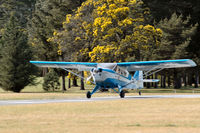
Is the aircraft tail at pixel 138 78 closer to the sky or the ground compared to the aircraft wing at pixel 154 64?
closer to the ground

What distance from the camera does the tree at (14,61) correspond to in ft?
171

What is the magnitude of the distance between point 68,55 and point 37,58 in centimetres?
1042

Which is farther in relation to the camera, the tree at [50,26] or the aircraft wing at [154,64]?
the tree at [50,26]

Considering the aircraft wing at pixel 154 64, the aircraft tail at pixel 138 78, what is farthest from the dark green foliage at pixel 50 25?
the aircraft wing at pixel 154 64

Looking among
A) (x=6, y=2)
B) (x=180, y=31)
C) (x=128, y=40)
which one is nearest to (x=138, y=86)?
(x=128, y=40)

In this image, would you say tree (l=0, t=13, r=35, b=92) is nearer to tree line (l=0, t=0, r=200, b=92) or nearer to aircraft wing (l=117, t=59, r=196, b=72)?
tree line (l=0, t=0, r=200, b=92)

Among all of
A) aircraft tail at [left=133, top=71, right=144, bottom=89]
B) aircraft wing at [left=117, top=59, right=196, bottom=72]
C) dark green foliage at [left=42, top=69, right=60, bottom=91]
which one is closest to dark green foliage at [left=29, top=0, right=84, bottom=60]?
dark green foliage at [left=42, top=69, right=60, bottom=91]

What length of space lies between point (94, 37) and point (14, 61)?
11.0 m

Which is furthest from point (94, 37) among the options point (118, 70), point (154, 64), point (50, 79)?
point (118, 70)

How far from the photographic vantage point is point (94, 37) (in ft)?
182

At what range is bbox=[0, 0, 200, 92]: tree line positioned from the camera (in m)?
51.9

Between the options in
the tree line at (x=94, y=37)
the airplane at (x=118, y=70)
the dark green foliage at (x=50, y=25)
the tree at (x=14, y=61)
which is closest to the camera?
the airplane at (x=118, y=70)

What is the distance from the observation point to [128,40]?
167 feet

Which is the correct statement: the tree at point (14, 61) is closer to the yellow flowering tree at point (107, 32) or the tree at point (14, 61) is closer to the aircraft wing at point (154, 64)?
the yellow flowering tree at point (107, 32)
